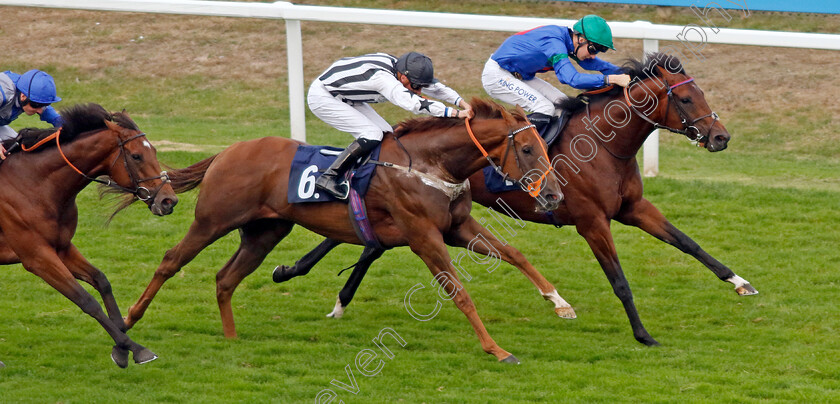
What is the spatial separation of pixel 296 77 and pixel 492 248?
12.1ft

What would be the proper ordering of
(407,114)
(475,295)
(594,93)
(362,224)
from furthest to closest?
1. (407,114)
2. (475,295)
3. (594,93)
4. (362,224)

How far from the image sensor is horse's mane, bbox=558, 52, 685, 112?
689cm

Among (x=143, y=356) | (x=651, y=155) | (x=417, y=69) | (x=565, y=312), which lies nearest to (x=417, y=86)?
(x=417, y=69)

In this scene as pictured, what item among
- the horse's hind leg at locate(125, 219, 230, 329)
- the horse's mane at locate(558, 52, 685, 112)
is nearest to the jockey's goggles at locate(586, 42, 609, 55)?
the horse's mane at locate(558, 52, 685, 112)

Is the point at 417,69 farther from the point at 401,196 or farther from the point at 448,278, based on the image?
the point at 448,278

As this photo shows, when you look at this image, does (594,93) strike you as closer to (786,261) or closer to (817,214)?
(786,261)

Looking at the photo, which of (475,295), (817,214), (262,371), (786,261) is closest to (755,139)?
(817,214)

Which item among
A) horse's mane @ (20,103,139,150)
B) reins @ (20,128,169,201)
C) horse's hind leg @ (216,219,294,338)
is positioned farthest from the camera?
horse's hind leg @ (216,219,294,338)

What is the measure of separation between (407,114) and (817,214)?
6.04 meters

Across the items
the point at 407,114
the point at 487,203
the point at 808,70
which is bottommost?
the point at 407,114

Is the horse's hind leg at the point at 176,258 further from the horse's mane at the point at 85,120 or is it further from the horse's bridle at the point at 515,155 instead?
the horse's bridle at the point at 515,155

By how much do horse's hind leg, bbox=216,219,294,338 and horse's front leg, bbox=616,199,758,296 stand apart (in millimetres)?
2236

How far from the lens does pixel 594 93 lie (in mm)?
7176

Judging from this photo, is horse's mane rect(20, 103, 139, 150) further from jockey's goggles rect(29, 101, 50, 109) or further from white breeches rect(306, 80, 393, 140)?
white breeches rect(306, 80, 393, 140)
